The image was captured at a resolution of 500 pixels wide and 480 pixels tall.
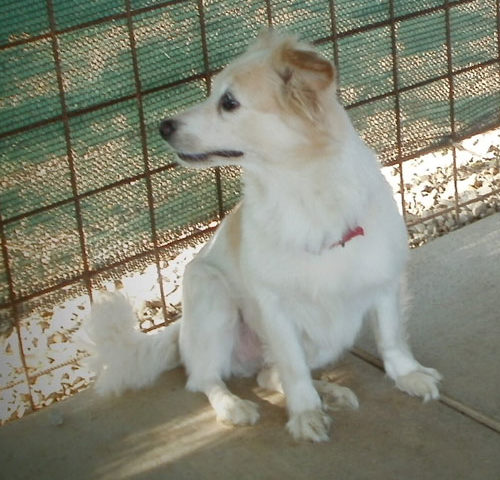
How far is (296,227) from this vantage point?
128 inches

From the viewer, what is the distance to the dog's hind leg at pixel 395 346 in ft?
11.5

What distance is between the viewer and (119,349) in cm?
364

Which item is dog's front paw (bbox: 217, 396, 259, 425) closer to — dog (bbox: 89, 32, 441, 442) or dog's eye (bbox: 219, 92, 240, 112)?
dog (bbox: 89, 32, 441, 442)

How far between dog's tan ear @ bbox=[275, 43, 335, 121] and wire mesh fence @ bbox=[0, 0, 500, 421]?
0.95 meters

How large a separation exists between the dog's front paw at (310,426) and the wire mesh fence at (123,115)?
3.46ft

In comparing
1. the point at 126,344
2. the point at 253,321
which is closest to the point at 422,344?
the point at 253,321

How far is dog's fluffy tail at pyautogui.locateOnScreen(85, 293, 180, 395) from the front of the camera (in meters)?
3.65

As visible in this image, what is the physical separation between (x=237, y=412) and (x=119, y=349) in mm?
483

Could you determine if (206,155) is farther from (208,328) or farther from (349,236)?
(208,328)

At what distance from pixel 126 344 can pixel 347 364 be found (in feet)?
2.47

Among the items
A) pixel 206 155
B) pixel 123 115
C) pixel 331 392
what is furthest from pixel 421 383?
pixel 123 115

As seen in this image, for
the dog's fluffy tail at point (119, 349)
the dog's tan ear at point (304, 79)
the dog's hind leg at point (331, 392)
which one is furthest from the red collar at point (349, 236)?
the dog's fluffy tail at point (119, 349)

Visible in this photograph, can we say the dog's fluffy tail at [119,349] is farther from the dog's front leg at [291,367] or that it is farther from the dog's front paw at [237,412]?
the dog's front leg at [291,367]

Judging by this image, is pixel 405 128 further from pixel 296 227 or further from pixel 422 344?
pixel 296 227
